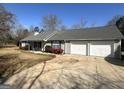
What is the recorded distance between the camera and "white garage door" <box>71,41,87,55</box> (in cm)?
2114

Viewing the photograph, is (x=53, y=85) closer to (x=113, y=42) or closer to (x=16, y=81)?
(x=16, y=81)

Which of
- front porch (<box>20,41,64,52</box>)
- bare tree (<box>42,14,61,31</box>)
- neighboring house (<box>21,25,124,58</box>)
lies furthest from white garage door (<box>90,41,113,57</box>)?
bare tree (<box>42,14,61,31</box>)

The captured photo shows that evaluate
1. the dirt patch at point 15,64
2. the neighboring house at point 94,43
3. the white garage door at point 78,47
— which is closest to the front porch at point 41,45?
the neighboring house at point 94,43

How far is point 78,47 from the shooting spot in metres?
21.9

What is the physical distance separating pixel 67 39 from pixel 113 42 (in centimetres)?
766

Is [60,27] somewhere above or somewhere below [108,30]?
above

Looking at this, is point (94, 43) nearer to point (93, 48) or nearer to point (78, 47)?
point (93, 48)

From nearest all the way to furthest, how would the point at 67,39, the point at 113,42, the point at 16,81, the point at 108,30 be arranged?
1. the point at 16,81
2. the point at 113,42
3. the point at 108,30
4. the point at 67,39

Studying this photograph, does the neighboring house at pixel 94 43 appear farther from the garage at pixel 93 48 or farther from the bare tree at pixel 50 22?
the bare tree at pixel 50 22

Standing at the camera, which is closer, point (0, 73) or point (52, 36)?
point (0, 73)

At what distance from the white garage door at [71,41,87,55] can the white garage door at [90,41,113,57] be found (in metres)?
1.18

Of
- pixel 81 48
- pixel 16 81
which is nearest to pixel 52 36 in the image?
pixel 81 48

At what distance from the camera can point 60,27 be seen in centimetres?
5391

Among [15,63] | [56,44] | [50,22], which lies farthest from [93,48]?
[50,22]
